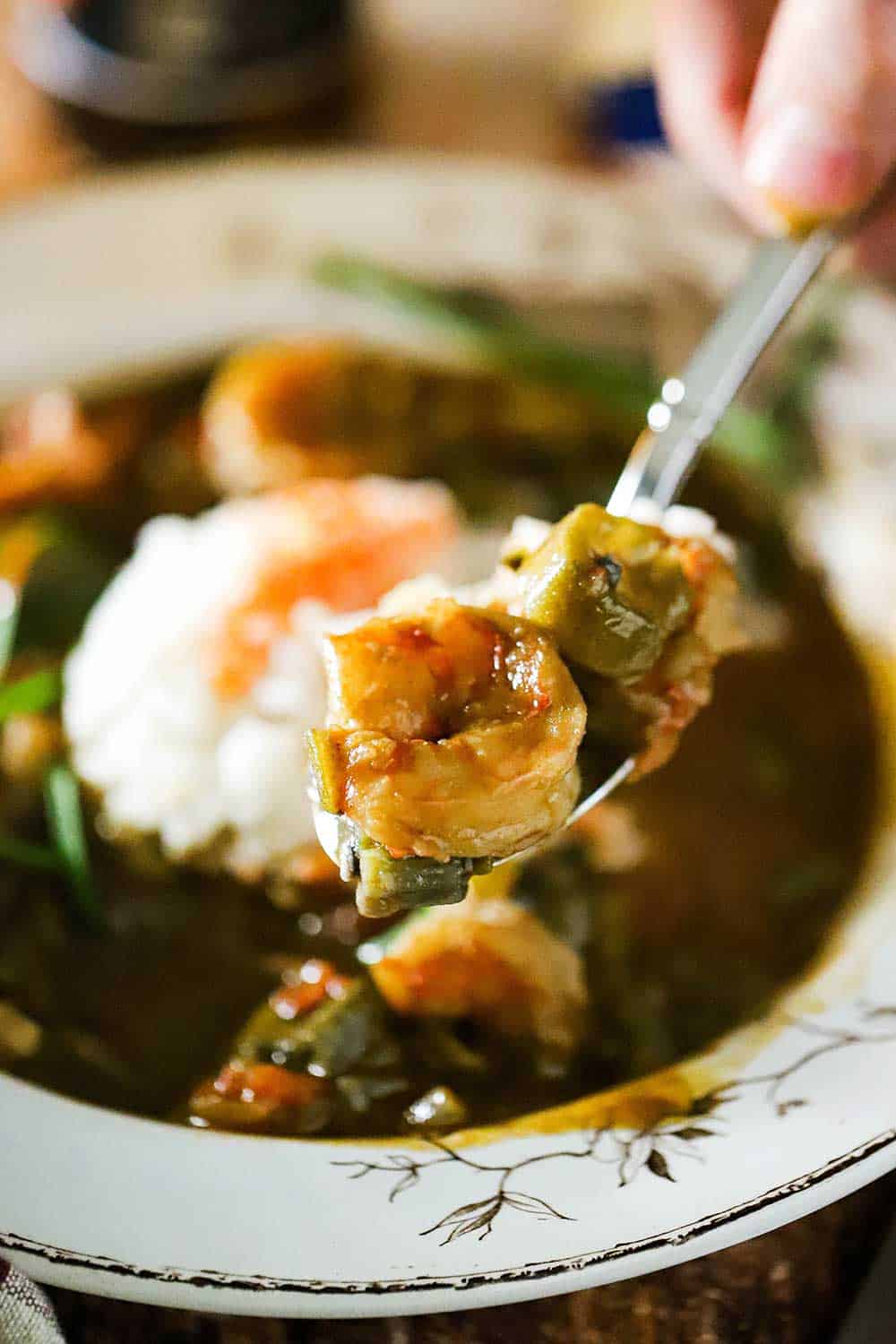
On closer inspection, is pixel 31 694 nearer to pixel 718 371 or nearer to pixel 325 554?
pixel 325 554

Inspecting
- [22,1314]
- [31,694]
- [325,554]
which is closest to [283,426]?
[325,554]

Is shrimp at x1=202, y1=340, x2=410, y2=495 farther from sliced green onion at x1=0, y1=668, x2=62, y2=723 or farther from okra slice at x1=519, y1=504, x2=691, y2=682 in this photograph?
okra slice at x1=519, y1=504, x2=691, y2=682

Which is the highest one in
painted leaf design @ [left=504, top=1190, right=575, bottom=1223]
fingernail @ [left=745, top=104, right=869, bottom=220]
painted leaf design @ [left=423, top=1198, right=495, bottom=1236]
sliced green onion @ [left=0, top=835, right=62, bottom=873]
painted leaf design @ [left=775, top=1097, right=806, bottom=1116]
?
fingernail @ [left=745, top=104, right=869, bottom=220]

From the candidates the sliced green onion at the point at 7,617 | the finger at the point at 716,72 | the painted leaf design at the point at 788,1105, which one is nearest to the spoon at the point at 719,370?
the finger at the point at 716,72

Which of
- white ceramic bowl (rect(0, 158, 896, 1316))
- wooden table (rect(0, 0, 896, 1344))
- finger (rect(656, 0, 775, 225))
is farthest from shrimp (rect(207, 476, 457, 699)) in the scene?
wooden table (rect(0, 0, 896, 1344))

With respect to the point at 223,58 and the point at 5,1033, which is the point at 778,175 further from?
the point at 223,58

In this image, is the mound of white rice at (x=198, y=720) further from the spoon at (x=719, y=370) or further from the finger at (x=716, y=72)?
the finger at (x=716, y=72)

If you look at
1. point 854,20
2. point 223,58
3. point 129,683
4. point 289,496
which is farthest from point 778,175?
point 223,58
